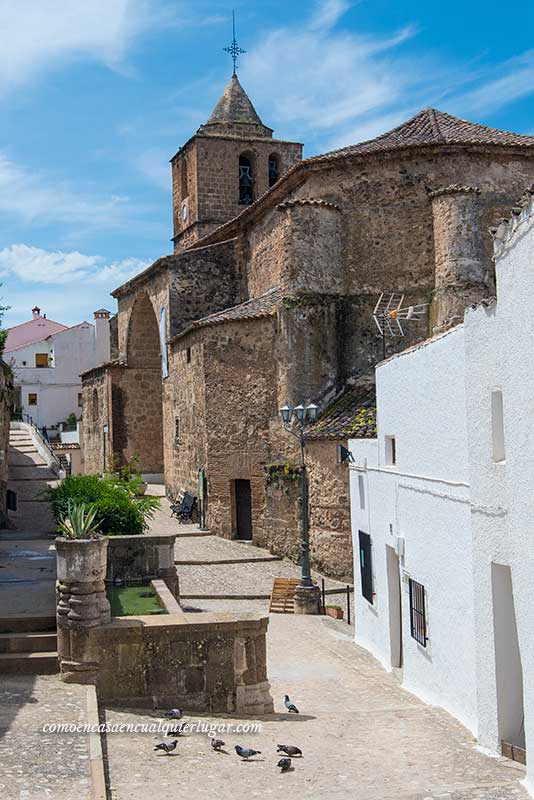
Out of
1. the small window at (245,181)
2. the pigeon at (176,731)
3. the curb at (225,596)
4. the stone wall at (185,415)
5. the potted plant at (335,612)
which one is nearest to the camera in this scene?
the pigeon at (176,731)

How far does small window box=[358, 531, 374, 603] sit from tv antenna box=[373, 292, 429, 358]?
8.43 m

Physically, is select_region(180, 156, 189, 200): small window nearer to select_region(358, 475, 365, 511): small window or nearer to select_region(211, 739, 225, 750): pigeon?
select_region(358, 475, 365, 511): small window

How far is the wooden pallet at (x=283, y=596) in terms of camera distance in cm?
1714

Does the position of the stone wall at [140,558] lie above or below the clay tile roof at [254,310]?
below

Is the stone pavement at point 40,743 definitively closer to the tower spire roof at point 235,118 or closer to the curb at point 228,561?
the curb at point 228,561

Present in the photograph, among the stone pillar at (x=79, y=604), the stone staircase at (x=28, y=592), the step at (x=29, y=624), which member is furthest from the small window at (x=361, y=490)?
the stone pillar at (x=79, y=604)

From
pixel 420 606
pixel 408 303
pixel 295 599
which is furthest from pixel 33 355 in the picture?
pixel 420 606

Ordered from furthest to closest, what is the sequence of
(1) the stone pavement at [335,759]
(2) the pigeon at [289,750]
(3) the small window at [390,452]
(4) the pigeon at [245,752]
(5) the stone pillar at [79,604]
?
1. (3) the small window at [390,452]
2. (5) the stone pillar at [79,604]
3. (2) the pigeon at [289,750]
4. (4) the pigeon at [245,752]
5. (1) the stone pavement at [335,759]

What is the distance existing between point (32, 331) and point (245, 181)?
103 ft

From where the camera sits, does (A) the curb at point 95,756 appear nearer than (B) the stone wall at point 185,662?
Yes

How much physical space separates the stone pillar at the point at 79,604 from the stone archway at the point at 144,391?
25432mm

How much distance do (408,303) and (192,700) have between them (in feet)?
50.1

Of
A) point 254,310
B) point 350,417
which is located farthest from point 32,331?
point 350,417

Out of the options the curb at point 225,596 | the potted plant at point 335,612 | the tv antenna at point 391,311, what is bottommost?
the potted plant at point 335,612
